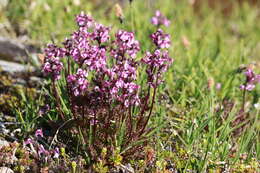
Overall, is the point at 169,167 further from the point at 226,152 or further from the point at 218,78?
the point at 218,78

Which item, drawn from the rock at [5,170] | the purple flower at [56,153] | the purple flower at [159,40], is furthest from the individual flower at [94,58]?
the rock at [5,170]

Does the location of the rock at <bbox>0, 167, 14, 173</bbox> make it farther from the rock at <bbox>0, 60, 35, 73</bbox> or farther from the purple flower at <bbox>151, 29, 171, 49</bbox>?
the rock at <bbox>0, 60, 35, 73</bbox>

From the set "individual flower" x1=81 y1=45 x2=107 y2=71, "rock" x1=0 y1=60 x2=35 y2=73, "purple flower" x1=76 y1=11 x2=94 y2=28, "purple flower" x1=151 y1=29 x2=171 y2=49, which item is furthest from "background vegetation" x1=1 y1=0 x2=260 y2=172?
"purple flower" x1=76 y1=11 x2=94 y2=28

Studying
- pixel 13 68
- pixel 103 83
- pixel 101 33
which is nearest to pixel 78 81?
pixel 103 83

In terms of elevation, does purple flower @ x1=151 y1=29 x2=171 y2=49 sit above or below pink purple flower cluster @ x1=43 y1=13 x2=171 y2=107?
above

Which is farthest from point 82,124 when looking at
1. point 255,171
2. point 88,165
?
point 255,171

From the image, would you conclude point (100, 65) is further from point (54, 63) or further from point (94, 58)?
point (54, 63)

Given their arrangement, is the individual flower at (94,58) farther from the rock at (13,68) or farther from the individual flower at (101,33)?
the rock at (13,68)
